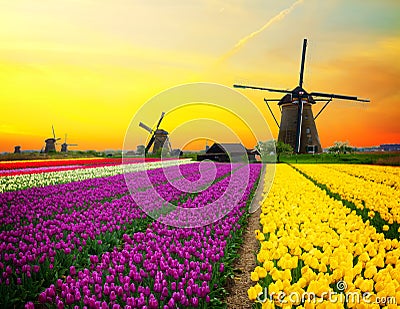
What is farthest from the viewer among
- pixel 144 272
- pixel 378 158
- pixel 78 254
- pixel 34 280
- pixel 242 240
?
pixel 378 158

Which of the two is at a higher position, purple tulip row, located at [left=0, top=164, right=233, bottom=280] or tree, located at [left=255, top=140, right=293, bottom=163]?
tree, located at [left=255, top=140, right=293, bottom=163]

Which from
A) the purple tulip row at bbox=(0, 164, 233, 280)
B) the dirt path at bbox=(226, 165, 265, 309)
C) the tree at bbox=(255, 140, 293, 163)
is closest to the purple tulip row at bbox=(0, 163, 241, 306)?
the purple tulip row at bbox=(0, 164, 233, 280)

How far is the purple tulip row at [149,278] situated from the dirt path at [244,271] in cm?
33

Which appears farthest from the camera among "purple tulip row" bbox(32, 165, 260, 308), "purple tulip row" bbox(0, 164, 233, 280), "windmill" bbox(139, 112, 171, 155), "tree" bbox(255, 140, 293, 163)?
"windmill" bbox(139, 112, 171, 155)

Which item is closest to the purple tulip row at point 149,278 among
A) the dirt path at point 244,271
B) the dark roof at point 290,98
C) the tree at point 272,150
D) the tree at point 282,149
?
the dirt path at point 244,271

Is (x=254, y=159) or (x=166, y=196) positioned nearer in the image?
(x=166, y=196)

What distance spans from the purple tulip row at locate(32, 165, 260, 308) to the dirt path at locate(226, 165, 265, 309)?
326 mm

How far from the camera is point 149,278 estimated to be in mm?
4711

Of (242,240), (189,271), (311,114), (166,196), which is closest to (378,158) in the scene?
(311,114)

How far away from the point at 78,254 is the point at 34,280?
82 centimetres

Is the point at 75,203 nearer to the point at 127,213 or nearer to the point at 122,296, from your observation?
the point at 127,213

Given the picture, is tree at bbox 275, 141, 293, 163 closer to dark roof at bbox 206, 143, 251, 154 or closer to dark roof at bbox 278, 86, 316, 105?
dark roof at bbox 206, 143, 251, 154

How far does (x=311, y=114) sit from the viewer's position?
1704 inches

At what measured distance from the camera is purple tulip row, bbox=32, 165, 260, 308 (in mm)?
4062
